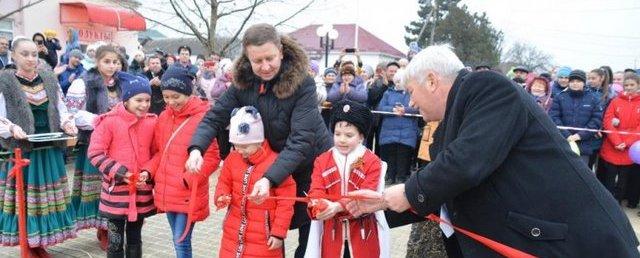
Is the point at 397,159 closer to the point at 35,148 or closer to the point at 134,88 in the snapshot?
the point at 134,88

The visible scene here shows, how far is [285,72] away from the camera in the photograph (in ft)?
10.7

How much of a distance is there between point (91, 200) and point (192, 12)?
14466 millimetres

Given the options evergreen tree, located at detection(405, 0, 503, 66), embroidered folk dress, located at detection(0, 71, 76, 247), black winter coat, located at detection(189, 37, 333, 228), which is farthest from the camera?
evergreen tree, located at detection(405, 0, 503, 66)

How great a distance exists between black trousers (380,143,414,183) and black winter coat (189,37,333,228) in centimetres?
550

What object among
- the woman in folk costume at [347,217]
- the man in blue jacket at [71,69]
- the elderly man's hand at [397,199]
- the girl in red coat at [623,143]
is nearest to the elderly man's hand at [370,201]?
the elderly man's hand at [397,199]

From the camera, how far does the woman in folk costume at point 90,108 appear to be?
4.79 metres

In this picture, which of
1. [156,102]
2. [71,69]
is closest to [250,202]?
[156,102]

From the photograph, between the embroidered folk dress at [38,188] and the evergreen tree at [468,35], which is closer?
the embroidered folk dress at [38,188]

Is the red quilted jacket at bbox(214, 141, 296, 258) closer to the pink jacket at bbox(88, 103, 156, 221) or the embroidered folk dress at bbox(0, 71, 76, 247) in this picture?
the pink jacket at bbox(88, 103, 156, 221)

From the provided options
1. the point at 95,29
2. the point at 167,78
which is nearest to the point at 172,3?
the point at 95,29

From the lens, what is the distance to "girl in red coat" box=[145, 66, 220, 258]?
3854mm

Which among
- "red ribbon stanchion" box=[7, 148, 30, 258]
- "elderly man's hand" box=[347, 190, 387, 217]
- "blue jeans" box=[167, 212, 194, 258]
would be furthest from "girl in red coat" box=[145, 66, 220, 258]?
"elderly man's hand" box=[347, 190, 387, 217]

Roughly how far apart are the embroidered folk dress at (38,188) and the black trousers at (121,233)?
0.80 m

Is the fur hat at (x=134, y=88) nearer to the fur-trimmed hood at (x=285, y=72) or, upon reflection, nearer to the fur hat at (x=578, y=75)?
the fur-trimmed hood at (x=285, y=72)
